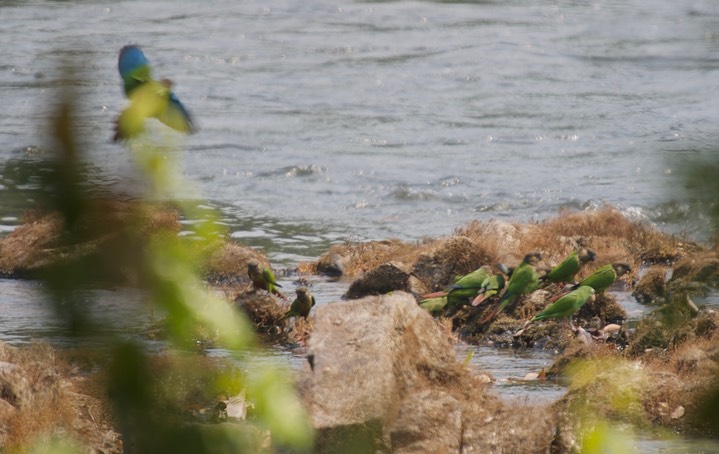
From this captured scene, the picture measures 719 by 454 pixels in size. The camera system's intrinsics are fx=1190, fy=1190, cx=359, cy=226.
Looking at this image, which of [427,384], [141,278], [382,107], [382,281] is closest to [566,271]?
[382,281]

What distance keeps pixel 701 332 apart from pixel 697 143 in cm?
590

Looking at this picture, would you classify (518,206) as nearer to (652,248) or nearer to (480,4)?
(652,248)

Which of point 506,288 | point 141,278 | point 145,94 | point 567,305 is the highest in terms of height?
point 145,94

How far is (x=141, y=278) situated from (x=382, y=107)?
20702mm

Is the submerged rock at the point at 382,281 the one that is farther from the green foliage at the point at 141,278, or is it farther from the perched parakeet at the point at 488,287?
the green foliage at the point at 141,278

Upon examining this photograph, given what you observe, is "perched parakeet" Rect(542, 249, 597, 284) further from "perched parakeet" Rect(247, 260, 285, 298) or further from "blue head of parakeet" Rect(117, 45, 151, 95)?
"blue head of parakeet" Rect(117, 45, 151, 95)

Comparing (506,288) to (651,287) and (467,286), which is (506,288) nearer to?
(467,286)

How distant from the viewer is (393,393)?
520 centimetres

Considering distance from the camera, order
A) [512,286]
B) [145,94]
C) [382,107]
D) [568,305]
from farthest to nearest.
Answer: [382,107], [512,286], [568,305], [145,94]

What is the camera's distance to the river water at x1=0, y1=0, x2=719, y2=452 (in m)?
14.6

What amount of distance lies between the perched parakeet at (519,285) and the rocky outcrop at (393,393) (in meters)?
2.88

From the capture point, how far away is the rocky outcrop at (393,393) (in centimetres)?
504

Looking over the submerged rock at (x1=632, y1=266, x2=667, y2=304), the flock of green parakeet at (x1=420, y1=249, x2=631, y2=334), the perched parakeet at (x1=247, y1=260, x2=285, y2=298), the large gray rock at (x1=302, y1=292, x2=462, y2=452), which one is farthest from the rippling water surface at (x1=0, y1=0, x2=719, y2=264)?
the large gray rock at (x1=302, y1=292, x2=462, y2=452)

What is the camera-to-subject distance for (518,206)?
1520 cm
